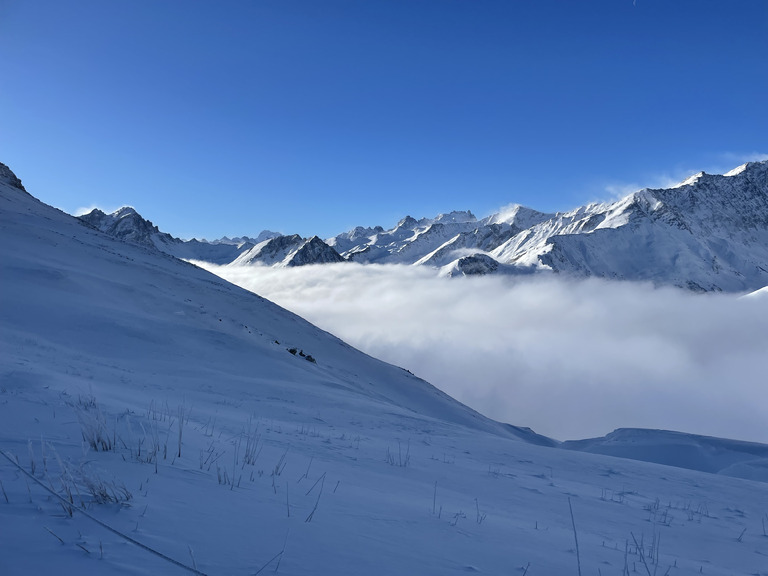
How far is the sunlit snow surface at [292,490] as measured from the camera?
3.00m

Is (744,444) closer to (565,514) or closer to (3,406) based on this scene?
(565,514)

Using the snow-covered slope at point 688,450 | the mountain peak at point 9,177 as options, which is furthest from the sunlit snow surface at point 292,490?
Result: the mountain peak at point 9,177

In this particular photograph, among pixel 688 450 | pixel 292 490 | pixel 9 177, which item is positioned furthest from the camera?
pixel 9 177

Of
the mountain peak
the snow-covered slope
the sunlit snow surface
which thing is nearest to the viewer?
the sunlit snow surface

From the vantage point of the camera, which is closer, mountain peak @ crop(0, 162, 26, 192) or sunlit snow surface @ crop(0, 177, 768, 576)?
sunlit snow surface @ crop(0, 177, 768, 576)

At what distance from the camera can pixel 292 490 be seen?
15.0ft

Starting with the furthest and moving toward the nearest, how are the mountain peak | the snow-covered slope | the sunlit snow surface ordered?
the mountain peak, the snow-covered slope, the sunlit snow surface

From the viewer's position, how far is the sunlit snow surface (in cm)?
300

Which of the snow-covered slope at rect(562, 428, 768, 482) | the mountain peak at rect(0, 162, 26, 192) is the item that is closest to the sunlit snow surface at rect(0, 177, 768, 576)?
the snow-covered slope at rect(562, 428, 768, 482)

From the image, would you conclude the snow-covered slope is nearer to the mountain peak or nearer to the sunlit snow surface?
the sunlit snow surface

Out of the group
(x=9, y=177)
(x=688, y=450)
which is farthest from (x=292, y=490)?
(x=9, y=177)

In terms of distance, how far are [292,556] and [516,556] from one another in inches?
72.9

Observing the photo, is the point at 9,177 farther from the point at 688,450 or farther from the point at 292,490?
the point at 688,450

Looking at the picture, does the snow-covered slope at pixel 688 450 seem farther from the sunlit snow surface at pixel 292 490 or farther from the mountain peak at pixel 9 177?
the mountain peak at pixel 9 177
